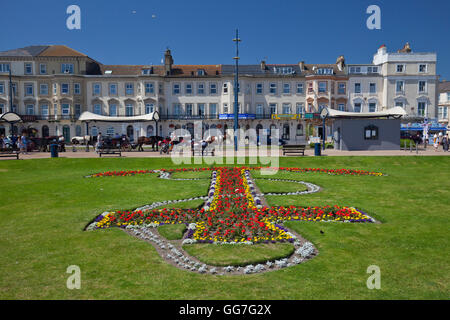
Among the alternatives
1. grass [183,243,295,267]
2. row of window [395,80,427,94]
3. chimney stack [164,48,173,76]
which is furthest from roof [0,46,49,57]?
grass [183,243,295,267]

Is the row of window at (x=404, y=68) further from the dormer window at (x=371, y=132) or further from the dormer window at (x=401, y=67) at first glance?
the dormer window at (x=371, y=132)

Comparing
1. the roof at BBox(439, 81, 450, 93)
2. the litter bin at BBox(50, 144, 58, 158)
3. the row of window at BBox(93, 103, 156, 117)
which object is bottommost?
the litter bin at BBox(50, 144, 58, 158)

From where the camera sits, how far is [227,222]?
814 centimetres

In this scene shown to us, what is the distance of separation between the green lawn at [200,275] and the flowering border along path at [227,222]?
0.95 ft

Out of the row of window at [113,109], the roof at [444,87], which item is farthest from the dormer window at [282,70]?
the roof at [444,87]

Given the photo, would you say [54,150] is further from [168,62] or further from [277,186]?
[168,62]

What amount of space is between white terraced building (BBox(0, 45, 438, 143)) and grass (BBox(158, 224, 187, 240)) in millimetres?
45148

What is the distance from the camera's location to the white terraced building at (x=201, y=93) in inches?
2101

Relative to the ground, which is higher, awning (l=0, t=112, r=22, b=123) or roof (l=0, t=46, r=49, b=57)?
roof (l=0, t=46, r=49, b=57)

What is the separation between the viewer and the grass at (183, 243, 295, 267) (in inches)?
231

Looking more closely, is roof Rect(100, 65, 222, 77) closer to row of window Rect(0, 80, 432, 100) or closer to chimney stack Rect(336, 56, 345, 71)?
row of window Rect(0, 80, 432, 100)

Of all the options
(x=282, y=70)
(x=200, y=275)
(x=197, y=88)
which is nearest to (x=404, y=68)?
(x=282, y=70)

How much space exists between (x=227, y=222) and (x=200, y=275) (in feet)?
9.15
